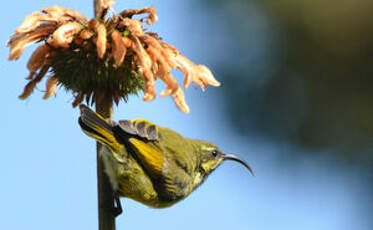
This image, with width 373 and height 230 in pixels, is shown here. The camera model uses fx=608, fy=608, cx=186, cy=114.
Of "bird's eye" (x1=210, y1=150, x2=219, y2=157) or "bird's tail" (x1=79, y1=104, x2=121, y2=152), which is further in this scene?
"bird's eye" (x1=210, y1=150, x2=219, y2=157)

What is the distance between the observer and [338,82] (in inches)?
345

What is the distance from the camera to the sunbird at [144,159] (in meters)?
4.20

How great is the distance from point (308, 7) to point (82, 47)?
16.1 feet

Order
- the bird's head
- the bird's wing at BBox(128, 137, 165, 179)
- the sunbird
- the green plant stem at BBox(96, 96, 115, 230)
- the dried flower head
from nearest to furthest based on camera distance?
the green plant stem at BBox(96, 96, 115, 230), the dried flower head, the sunbird, the bird's wing at BBox(128, 137, 165, 179), the bird's head

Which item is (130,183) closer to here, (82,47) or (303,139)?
(82,47)

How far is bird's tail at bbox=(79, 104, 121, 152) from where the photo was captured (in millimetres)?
3865

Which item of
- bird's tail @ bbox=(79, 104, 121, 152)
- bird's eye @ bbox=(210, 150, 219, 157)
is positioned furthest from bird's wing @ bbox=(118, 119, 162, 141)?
bird's eye @ bbox=(210, 150, 219, 157)

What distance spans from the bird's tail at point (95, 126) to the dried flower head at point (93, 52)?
121mm

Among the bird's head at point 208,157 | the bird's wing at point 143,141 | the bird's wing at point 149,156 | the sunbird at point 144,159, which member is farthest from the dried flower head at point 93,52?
the bird's head at point 208,157

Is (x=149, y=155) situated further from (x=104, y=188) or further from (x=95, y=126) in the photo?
(x=104, y=188)

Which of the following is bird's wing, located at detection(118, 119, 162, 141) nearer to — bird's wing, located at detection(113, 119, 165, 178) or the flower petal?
bird's wing, located at detection(113, 119, 165, 178)

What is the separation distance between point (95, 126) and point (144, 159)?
2.75 ft

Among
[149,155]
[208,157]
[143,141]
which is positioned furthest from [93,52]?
[208,157]

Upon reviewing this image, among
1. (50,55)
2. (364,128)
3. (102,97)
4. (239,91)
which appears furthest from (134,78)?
(364,128)
